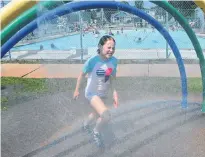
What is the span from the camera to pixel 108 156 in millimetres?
4203

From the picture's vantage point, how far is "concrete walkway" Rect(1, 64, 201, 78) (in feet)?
30.3

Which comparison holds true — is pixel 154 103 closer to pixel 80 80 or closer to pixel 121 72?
pixel 80 80

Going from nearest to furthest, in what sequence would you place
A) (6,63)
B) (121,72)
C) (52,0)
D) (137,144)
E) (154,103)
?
(52,0), (137,144), (154,103), (121,72), (6,63)

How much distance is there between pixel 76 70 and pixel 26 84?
203 centimetres

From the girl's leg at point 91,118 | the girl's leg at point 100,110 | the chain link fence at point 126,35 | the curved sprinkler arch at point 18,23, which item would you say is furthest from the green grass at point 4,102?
the curved sprinkler arch at point 18,23

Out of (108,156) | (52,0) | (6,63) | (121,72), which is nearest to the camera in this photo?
(52,0)

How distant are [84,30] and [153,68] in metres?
2.29

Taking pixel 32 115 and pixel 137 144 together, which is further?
pixel 32 115

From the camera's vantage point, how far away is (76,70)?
9992 millimetres

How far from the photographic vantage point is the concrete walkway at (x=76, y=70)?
364 inches

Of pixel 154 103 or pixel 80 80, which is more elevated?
pixel 80 80

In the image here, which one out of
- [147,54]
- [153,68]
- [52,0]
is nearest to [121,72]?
[153,68]

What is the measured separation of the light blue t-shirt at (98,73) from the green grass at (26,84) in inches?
139

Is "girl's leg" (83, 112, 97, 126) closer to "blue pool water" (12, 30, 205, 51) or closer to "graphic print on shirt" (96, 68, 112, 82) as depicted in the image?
"graphic print on shirt" (96, 68, 112, 82)
